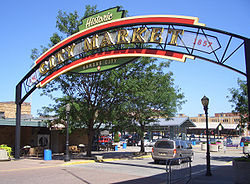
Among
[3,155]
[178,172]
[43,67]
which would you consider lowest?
[3,155]

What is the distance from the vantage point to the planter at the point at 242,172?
32.1ft

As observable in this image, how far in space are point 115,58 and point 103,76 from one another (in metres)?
4.69

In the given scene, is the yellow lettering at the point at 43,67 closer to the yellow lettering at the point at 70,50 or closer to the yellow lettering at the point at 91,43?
the yellow lettering at the point at 70,50

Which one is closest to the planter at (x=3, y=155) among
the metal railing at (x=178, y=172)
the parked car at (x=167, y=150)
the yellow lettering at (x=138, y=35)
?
the parked car at (x=167, y=150)

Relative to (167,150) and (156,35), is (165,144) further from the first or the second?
(156,35)

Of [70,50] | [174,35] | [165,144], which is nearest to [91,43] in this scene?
[70,50]

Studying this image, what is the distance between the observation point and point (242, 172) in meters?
9.97

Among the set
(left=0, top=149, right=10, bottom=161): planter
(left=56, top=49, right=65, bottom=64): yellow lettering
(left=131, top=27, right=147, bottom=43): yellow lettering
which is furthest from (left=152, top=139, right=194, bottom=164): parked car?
(left=0, top=149, right=10, bottom=161): planter

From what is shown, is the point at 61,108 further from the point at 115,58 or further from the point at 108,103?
the point at 115,58

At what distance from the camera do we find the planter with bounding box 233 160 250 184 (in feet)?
32.1

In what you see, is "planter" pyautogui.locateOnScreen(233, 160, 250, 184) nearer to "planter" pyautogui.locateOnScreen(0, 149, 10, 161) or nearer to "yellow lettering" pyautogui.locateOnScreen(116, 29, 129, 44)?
"yellow lettering" pyautogui.locateOnScreen(116, 29, 129, 44)

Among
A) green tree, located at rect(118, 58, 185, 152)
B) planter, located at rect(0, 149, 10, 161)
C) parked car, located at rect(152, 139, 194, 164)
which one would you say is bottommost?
planter, located at rect(0, 149, 10, 161)

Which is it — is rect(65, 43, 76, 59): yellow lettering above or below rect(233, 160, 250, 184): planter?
above

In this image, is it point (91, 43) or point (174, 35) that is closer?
point (174, 35)
